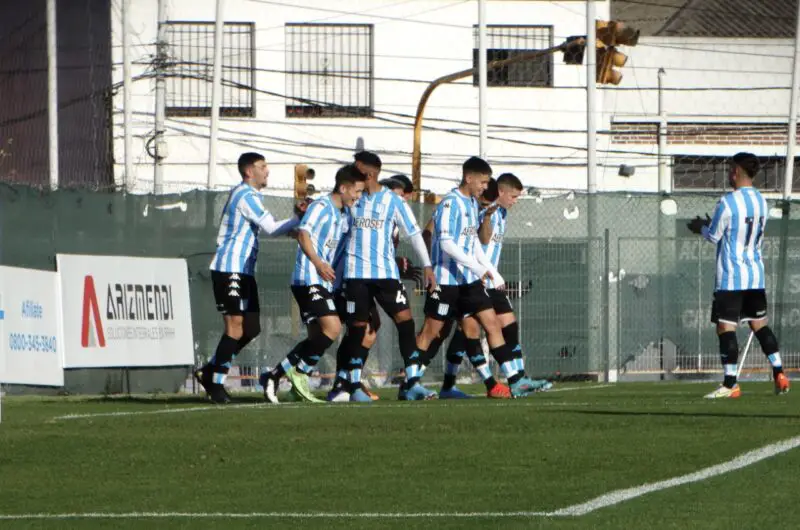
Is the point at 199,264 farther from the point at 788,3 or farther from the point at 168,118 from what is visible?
the point at 788,3

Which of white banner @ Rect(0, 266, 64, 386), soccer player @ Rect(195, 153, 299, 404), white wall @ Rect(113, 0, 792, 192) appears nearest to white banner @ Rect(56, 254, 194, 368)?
white banner @ Rect(0, 266, 64, 386)

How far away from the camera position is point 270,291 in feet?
67.7

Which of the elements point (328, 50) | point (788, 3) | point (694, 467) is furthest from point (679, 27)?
point (694, 467)

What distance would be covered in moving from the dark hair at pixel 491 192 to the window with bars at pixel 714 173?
39639 millimetres

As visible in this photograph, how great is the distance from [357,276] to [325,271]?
61 centimetres

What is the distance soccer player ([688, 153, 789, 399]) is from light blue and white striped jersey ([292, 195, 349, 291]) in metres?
2.95

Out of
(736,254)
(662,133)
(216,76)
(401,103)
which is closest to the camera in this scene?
(736,254)

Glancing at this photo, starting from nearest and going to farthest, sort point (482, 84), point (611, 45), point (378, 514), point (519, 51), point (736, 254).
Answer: point (378, 514) < point (736, 254) < point (611, 45) < point (482, 84) < point (519, 51)

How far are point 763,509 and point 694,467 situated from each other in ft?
5.42

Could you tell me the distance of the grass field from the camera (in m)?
7.07

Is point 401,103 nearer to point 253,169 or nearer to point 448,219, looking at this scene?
point 448,219

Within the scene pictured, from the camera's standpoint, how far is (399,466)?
8945 mm

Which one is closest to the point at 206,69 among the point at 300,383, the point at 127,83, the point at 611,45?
the point at 127,83

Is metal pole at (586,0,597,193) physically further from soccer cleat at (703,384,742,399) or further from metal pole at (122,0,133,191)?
soccer cleat at (703,384,742,399)
